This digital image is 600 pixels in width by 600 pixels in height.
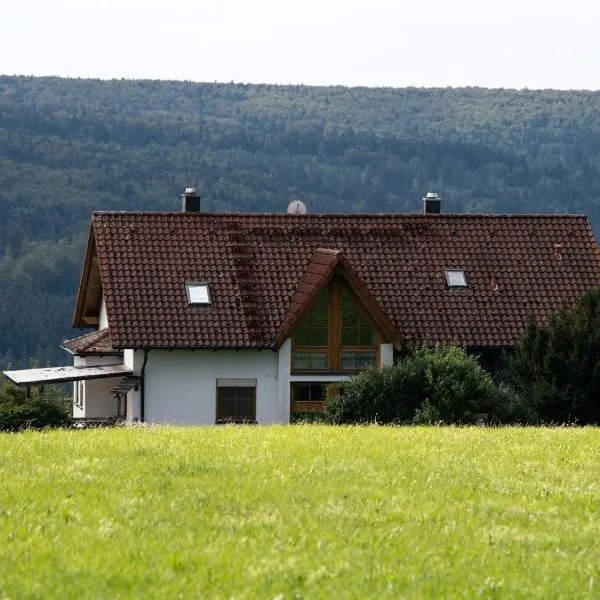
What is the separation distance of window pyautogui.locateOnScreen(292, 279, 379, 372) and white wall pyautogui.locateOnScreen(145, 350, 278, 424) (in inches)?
38.3

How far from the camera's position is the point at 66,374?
4788 centimetres

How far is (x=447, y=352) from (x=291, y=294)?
297 inches

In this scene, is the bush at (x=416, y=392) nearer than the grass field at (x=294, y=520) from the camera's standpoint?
No

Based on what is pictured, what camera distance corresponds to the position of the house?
47.0 metres

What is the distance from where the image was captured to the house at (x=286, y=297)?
4697 centimetres

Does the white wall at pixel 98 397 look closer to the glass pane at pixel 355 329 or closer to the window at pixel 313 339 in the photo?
the window at pixel 313 339

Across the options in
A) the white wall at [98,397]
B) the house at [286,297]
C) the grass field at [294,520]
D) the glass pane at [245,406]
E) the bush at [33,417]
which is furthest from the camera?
the white wall at [98,397]

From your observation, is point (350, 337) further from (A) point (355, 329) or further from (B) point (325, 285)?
(B) point (325, 285)

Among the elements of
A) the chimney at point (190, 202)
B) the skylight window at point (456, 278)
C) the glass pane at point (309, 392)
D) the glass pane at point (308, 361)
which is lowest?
the glass pane at point (309, 392)

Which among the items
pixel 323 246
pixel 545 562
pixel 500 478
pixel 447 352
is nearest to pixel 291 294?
pixel 323 246

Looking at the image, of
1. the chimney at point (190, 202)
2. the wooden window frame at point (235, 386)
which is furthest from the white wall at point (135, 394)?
the chimney at point (190, 202)

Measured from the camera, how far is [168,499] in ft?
54.4

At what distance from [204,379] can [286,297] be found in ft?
12.1

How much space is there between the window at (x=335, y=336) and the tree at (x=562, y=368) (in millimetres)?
6812
